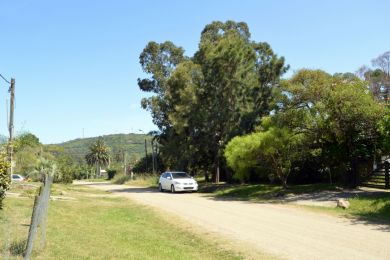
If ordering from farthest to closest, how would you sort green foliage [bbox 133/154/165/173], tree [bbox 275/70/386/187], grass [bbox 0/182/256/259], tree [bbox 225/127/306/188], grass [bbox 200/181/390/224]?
green foliage [bbox 133/154/165/173]
tree [bbox 225/127/306/188]
tree [bbox 275/70/386/187]
grass [bbox 200/181/390/224]
grass [bbox 0/182/256/259]

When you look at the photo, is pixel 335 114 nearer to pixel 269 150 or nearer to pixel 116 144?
pixel 269 150

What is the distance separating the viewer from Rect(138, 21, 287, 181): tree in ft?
103

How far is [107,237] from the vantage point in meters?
Answer: 11.5

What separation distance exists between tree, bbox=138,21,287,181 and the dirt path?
14232 millimetres

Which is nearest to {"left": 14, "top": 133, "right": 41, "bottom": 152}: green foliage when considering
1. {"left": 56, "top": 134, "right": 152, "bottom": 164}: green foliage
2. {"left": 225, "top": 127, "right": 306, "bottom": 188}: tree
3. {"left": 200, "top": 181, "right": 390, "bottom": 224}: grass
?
{"left": 225, "top": 127, "right": 306, "bottom": 188}: tree

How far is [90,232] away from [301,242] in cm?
581

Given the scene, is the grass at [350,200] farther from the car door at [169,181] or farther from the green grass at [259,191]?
the car door at [169,181]

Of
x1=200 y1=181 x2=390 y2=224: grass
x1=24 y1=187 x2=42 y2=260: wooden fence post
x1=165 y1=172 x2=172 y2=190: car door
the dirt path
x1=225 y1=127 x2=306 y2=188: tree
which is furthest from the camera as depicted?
x1=165 y1=172 x2=172 y2=190: car door

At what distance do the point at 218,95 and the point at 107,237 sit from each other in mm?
22041

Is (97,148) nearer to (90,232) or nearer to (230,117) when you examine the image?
(230,117)

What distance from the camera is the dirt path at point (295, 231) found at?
956cm

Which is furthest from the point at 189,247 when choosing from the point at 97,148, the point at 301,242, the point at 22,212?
the point at 97,148

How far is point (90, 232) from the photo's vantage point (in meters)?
12.3

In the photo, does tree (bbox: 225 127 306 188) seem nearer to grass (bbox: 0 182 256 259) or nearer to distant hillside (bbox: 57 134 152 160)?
grass (bbox: 0 182 256 259)
